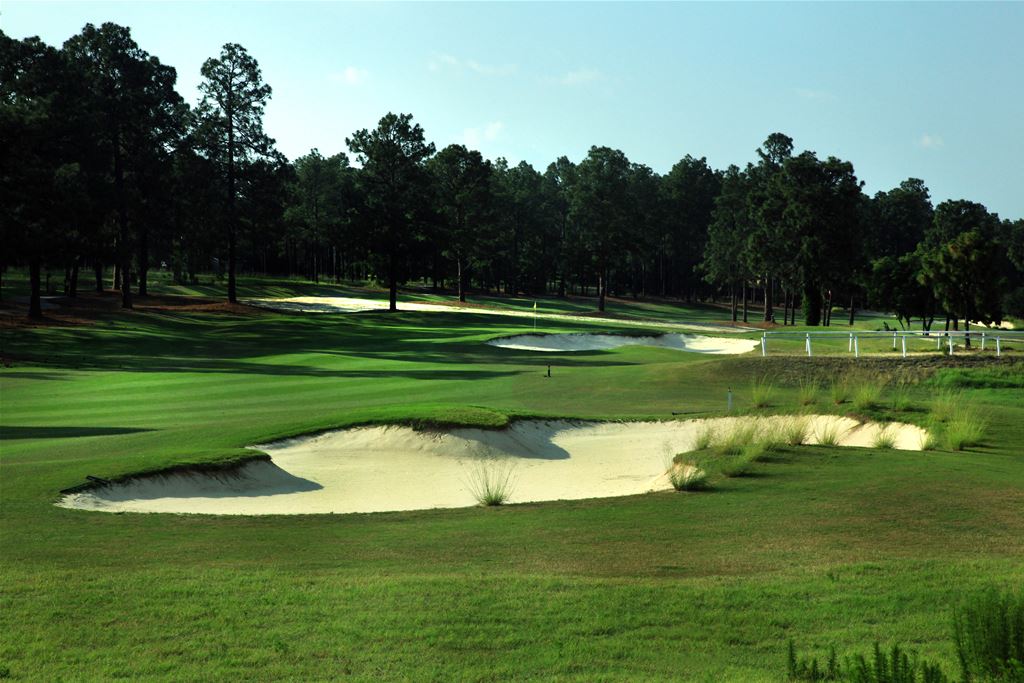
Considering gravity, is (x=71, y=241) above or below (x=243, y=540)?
above

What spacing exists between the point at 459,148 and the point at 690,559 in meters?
90.8

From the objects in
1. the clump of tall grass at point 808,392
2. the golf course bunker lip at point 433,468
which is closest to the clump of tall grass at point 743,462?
the golf course bunker lip at point 433,468

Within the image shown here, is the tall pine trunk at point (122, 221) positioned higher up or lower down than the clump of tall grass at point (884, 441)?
higher up

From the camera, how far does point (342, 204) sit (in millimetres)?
83500

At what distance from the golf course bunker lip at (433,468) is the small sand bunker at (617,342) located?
2768 centimetres

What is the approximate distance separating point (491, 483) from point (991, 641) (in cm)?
1239

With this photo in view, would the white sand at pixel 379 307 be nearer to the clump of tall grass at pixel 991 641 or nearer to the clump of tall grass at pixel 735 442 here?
the clump of tall grass at pixel 735 442

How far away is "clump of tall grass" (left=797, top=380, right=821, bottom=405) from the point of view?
26.5 metres

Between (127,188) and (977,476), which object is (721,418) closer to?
(977,476)

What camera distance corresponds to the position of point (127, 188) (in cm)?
7025

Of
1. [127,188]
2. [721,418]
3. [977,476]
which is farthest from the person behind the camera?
[127,188]

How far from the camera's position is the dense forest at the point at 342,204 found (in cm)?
5306


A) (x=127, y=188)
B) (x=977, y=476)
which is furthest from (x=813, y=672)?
(x=127, y=188)

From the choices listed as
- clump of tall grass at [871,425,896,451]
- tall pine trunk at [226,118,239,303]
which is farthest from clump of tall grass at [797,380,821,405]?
tall pine trunk at [226,118,239,303]
